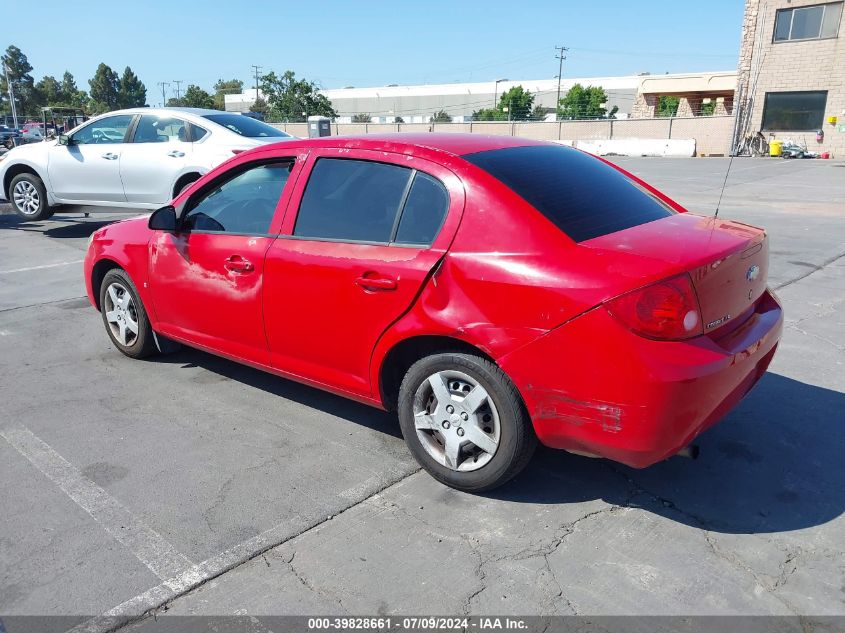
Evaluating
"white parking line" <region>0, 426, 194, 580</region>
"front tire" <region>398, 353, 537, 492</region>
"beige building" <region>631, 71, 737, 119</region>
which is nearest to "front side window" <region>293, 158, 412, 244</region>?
"front tire" <region>398, 353, 537, 492</region>

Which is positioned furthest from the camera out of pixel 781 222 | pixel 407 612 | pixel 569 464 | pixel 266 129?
pixel 781 222

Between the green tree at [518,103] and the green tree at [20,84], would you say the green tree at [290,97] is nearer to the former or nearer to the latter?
the green tree at [518,103]

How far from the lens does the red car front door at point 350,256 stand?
3.29 meters

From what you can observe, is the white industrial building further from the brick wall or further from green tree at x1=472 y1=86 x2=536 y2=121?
the brick wall

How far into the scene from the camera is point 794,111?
1398 inches

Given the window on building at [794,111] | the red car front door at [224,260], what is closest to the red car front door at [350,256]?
the red car front door at [224,260]

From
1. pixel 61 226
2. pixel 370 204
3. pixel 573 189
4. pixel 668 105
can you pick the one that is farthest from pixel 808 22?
pixel 370 204

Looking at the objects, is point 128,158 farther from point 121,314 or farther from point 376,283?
point 376,283

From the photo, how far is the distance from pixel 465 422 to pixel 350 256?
3.41ft

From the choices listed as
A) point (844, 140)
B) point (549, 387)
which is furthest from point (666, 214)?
point (844, 140)

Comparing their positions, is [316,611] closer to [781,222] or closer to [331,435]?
[331,435]

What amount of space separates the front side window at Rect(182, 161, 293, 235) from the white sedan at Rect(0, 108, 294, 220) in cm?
512

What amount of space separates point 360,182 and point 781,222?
10.2m

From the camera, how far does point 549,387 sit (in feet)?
9.45
